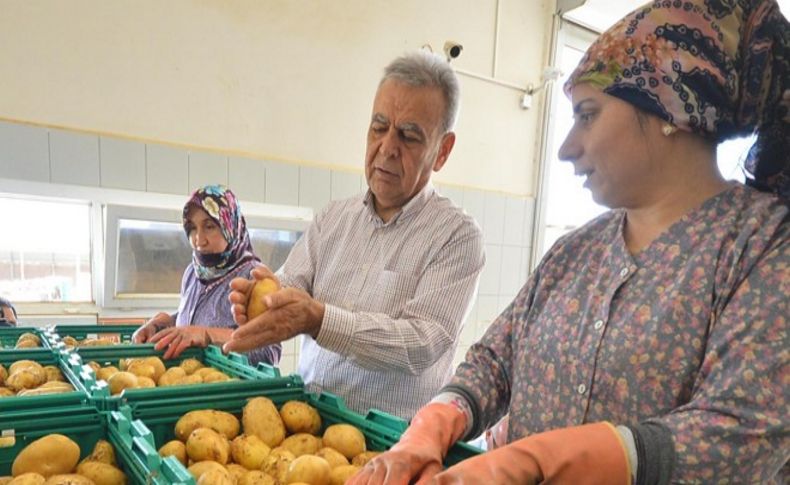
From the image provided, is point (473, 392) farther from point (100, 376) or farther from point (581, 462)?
point (100, 376)

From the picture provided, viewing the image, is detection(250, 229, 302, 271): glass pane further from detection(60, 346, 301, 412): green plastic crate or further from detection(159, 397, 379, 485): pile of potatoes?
detection(159, 397, 379, 485): pile of potatoes

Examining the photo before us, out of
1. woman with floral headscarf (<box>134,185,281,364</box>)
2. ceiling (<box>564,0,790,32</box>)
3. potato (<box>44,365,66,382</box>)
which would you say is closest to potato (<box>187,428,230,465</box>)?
potato (<box>44,365,66,382</box>)

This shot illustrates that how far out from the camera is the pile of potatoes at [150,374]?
42.7 inches

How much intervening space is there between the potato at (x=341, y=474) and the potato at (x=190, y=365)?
0.65 meters

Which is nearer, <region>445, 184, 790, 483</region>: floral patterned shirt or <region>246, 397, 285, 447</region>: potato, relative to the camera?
<region>445, 184, 790, 483</region>: floral patterned shirt

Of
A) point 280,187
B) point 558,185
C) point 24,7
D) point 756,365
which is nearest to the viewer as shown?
point 756,365

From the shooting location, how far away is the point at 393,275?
3.90ft

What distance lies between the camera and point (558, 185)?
3549 mm

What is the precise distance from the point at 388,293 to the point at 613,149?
0.62 meters

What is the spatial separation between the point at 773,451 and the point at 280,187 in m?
2.16

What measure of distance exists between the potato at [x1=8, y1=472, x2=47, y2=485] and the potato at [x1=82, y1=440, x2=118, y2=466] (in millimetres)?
75

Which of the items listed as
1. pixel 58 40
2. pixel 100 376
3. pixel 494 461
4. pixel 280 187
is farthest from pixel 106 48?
pixel 494 461

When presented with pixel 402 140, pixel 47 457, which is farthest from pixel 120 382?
pixel 402 140

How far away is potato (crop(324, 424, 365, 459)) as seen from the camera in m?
0.85
